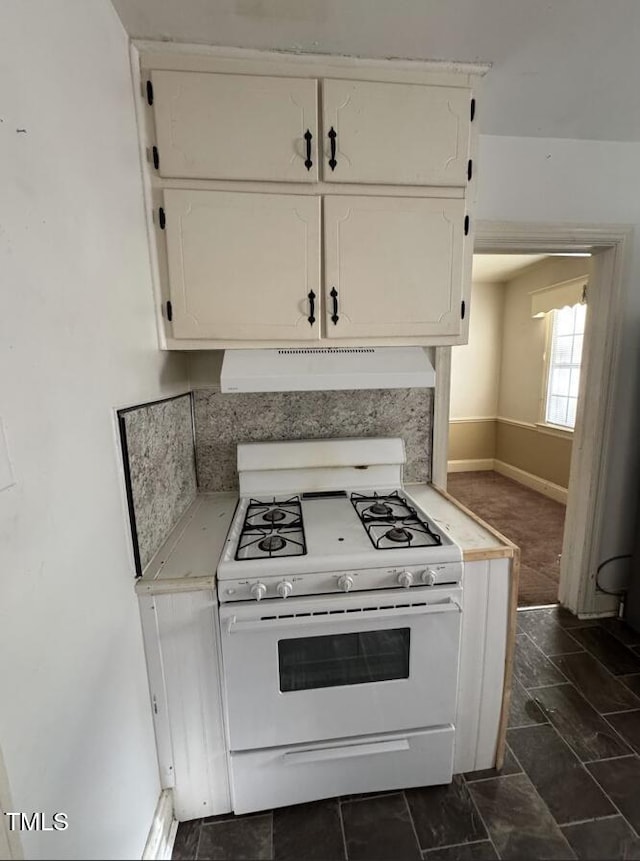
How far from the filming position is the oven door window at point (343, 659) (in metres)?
1.12

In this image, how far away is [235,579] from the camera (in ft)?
3.50

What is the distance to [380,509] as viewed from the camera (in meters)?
1.45

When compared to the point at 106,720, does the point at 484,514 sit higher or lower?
lower

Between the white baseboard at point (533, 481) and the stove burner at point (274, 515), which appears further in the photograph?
the white baseboard at point (533, 481)

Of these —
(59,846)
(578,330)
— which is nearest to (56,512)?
(59,846)

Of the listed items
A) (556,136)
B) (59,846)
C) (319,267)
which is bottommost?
(59,846)

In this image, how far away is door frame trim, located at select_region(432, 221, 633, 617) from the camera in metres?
1.74

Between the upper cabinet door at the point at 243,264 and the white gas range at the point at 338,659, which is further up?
the upper cabinet door at the point at 243,264

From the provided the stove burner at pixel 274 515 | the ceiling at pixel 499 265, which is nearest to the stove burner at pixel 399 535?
the stove burner at pixel 274 515

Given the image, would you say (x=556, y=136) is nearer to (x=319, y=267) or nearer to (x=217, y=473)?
(x=319, y=267)

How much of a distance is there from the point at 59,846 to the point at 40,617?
0.31 m

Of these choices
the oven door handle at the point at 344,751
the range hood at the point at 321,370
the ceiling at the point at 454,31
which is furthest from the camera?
the range hood at the point at 321,370

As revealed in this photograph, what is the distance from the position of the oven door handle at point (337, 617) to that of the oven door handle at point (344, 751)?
0.45 metres

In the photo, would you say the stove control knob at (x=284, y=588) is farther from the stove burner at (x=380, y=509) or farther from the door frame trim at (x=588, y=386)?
the door frame trim at (x=588, y=386)
